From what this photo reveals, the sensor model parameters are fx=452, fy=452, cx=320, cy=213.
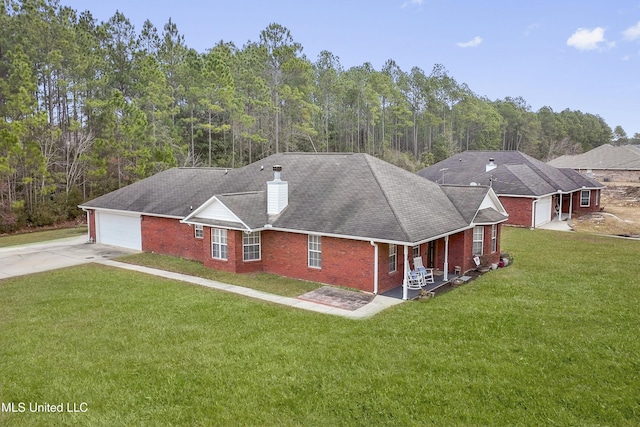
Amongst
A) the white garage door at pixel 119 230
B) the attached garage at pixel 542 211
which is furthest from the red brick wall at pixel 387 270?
the attached garage at pixel 542 211

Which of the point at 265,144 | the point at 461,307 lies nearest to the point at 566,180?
the point at 461,307

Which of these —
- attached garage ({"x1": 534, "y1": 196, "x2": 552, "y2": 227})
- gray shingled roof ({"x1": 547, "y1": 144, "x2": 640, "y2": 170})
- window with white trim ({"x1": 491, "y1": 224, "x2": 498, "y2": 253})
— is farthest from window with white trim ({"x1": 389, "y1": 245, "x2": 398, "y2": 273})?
gray shingled roof ({"x1": 547, "y1": 144, "x2": 640, "y2": 170})

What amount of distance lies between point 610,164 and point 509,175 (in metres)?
27.1

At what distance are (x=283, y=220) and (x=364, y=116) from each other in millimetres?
52488

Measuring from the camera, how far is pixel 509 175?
33.1 meters

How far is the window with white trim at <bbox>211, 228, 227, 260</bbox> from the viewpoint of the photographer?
61.8 ft

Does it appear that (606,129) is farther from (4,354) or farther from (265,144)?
(4,354)

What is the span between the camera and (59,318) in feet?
42.9

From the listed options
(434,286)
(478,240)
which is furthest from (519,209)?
(434,286)

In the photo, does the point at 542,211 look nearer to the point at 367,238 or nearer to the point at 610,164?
the point at 367,238

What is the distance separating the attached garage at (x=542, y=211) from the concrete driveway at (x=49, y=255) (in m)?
26.2

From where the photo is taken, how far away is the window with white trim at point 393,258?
16.3 meters

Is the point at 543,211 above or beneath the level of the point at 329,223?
beneath

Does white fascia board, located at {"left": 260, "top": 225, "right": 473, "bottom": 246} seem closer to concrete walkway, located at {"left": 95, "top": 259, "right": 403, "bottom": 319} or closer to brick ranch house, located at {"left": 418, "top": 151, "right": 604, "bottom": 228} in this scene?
concrete walkway, located at {"left": 95, "top": 259, "right": 403, "bottom": 319}
